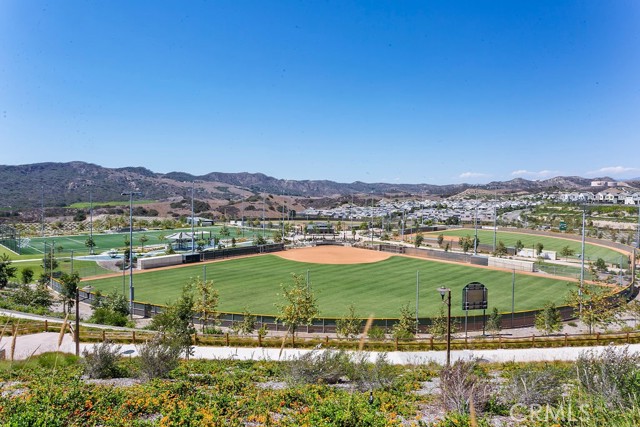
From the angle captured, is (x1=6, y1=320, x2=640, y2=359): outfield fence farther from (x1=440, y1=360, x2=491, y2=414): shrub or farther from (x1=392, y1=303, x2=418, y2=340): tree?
(x1=440, y1=360, x2=491, y2=414): shrub

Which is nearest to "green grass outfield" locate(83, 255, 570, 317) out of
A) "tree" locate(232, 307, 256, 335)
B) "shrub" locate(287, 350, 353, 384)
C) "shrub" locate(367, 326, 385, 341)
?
"tree" locate(232, 307, 256, 335)

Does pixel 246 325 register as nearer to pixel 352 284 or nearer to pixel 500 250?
pixel 352 284

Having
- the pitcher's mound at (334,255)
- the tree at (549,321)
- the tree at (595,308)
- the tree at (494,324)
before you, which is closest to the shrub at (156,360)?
the tree at (494,324)

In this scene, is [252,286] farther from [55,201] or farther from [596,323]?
[55,201]

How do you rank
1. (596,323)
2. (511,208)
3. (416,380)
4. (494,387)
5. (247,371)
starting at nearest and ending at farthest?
(494,387), (416,380), (247,371), (596,323), (511,208)

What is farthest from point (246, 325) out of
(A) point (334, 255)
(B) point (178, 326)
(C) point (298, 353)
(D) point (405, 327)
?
(A) point (334, 255)

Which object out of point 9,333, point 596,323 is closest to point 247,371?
point 9,333
